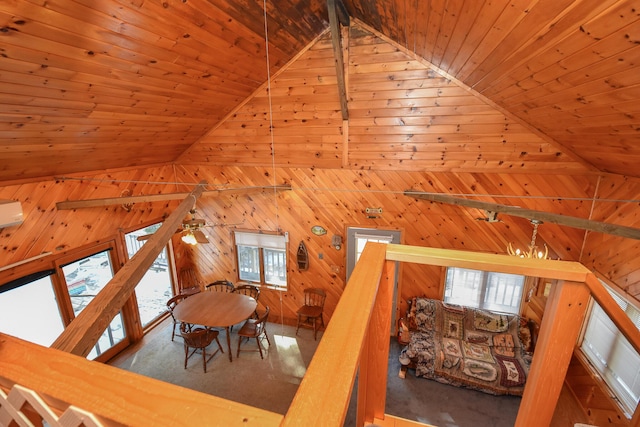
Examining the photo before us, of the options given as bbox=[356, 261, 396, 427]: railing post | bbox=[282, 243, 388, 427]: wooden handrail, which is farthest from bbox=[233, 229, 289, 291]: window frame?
bbox=[282, 243, 388, 427]: wooden handrail

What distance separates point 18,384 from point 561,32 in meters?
2.76

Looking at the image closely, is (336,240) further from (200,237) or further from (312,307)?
(200,237)

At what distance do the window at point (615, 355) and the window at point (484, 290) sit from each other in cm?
97

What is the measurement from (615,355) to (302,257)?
180 inches

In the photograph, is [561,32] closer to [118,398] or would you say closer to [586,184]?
[118,398]

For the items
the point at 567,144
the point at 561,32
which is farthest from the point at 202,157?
the point at 567,144

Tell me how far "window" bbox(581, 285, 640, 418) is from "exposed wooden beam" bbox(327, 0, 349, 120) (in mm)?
4033

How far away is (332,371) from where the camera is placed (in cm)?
57

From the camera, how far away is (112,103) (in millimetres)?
3105

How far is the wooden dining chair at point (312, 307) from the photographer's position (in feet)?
18.3

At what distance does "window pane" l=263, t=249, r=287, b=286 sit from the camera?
600 centimetres

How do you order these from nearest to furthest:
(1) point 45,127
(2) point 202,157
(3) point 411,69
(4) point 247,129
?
(1) point 45,127, (3) point 411,69, (4) point 247,129, (2) point 202,157

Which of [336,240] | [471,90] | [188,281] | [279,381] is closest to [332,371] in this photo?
[471,90]

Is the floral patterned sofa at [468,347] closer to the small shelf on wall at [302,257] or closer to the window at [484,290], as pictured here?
the window at [484,290]
